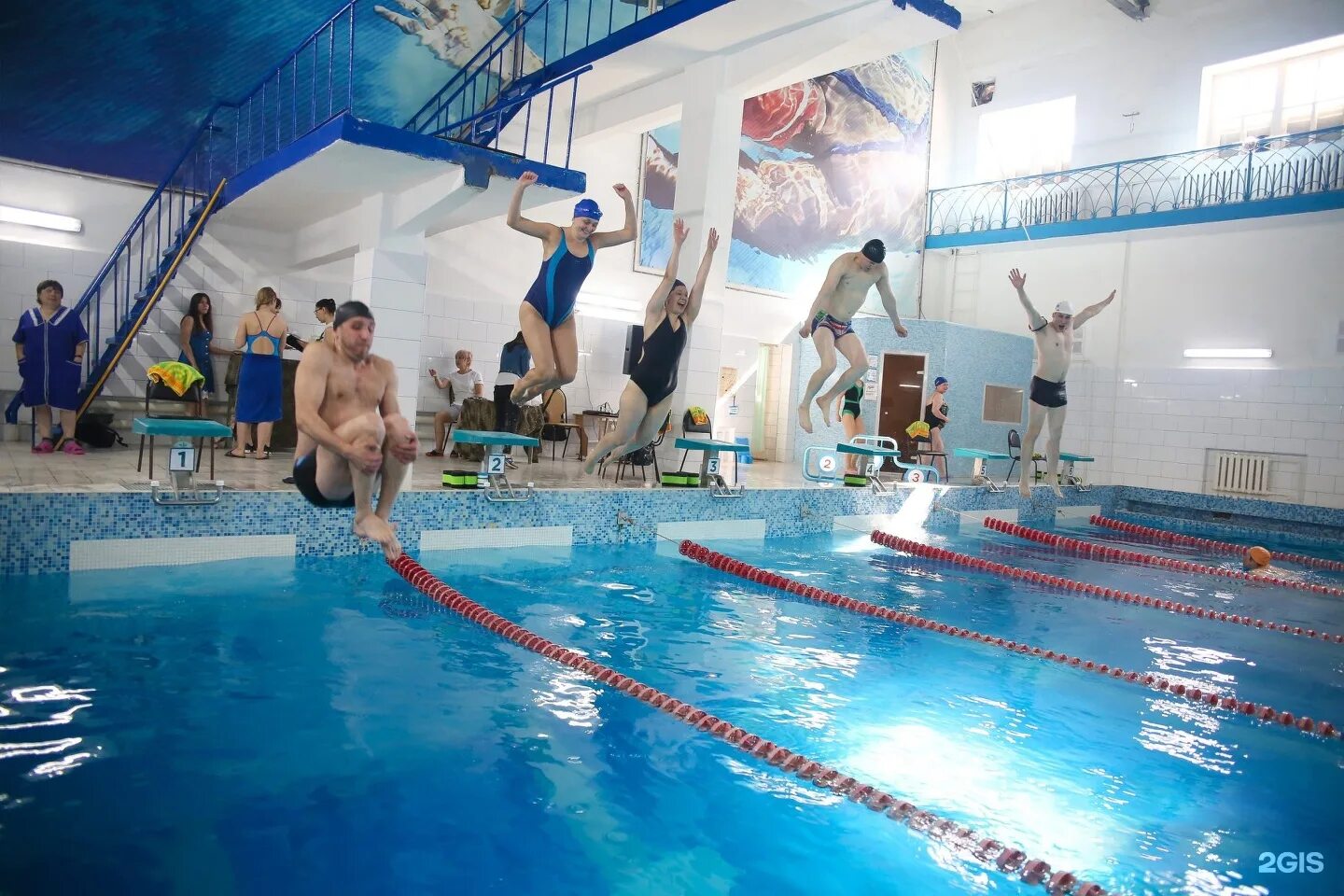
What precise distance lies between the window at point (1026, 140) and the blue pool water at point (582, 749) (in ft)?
43.0

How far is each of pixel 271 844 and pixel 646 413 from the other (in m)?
3.60

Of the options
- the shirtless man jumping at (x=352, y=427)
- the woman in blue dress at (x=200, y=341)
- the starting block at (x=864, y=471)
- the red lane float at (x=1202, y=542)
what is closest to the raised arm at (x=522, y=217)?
the shirtless man jumping at (x=352, y=427)

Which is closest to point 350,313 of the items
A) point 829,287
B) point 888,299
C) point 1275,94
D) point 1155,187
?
point 829,287

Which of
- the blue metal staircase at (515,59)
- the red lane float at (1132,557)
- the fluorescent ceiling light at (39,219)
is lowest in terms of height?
the red lane float at (1132,557)

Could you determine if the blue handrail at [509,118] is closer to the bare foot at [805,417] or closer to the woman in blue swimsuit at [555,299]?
the woman in blue swimsuit at [555,299]

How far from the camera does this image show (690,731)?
4.18 m

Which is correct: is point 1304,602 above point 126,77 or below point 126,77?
below

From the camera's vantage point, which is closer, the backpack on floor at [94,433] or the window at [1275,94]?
the backpack on floor at [94,433]

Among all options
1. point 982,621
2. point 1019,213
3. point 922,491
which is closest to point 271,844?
point 982,621

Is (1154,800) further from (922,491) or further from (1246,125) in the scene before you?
(1246,125)

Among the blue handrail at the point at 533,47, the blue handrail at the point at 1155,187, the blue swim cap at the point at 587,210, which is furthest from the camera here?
the blue handrail at the point at 1155,187

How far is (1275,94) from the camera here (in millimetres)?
14547

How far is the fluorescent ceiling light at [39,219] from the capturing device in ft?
29.8

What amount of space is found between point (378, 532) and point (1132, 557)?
910 cm
